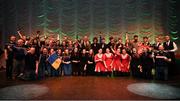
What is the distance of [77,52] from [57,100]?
3362 mm

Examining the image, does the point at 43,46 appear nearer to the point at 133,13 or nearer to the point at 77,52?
the point at 77,52

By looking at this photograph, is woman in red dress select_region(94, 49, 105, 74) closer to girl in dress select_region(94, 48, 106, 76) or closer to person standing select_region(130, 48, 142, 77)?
girl in dress select_region(94, 48, 106, 76)

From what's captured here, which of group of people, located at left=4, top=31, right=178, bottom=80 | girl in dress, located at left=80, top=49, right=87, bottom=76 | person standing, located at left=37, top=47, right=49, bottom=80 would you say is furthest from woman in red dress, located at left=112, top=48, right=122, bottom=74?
person standing, located at left=37, top=47, right=49, bottom=80

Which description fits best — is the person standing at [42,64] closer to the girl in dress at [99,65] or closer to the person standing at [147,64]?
the girl in dress at [99,65]

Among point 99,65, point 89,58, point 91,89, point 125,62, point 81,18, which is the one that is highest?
point 81,18

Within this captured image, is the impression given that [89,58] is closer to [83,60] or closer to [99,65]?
[83,60]

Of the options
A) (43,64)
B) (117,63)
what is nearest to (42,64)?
(43,64)

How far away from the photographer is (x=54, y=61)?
7500mm

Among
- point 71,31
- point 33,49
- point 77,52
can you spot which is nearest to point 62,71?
point 77,52

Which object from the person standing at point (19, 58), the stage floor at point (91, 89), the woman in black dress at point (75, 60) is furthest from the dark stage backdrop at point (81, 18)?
the stage floor at point (91, 89)

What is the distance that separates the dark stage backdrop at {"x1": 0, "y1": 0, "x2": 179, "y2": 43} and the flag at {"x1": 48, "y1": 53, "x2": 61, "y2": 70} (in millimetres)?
2661

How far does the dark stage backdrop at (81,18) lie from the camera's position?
388 inches

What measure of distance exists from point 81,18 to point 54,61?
128 inches

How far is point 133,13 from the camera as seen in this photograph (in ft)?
32.4
